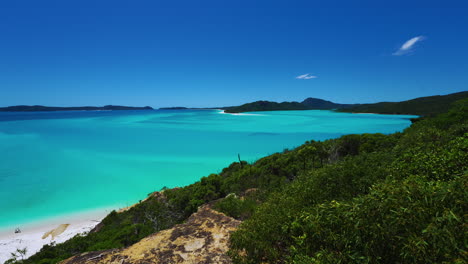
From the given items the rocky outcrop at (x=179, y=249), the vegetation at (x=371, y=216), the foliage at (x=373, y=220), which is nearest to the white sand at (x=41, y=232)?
the vegetation at (x=371, y=216)

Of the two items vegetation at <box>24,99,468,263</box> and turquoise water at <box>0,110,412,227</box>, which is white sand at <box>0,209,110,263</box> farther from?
vegetation at <box>24,99,468,263</box>

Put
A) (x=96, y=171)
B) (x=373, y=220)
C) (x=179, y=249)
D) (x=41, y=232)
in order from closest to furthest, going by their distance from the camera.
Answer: (x=373, y=220) → (x=179, y=249) → (x=41, y=232) → (x=96, y=171)

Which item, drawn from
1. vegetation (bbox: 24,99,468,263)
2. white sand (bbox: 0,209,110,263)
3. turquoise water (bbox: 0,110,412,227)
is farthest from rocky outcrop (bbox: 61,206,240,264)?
turquoise water (bbox: 0,110,412,227)

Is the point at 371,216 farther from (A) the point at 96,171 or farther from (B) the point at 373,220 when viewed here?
(A) the point at 96,171

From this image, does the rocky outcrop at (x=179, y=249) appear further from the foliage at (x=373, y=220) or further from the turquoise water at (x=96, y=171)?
the turquoise water at (x=96, y=171)

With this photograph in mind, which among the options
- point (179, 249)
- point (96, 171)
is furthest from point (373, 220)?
point (96, 171)

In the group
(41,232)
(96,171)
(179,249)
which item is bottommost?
(96,171)

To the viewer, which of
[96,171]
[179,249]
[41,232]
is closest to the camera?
→ [179,249]
